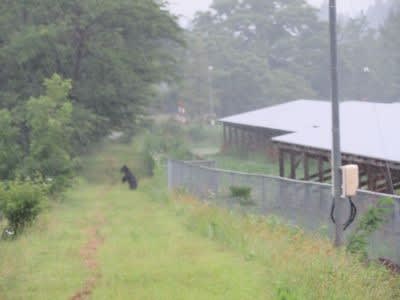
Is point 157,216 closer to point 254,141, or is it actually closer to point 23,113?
point 23,113

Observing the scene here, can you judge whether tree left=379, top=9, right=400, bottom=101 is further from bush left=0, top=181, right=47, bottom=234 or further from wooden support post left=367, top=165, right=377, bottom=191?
bush left=0, top=181, right=47, bottom=234

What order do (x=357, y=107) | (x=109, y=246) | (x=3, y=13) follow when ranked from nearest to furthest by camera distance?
(x=109, y=246)
(x=357, y=107)
(x=3, y=13)

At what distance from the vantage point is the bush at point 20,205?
18266 mm

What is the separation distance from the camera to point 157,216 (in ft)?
72.5

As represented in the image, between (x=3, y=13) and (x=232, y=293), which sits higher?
(x=3, y=13)

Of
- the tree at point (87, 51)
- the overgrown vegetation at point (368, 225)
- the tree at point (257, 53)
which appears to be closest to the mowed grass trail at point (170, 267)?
the overgrown vegetation at point (368, 225)

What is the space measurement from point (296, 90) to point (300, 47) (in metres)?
13.7

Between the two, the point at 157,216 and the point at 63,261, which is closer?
the point at 63,261

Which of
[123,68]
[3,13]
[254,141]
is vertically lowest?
[254,141]

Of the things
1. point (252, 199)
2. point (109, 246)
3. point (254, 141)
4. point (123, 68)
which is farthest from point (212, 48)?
point (109, 246)

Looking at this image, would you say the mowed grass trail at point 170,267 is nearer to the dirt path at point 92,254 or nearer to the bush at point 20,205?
the dirt path at point 92,254

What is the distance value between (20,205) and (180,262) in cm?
579

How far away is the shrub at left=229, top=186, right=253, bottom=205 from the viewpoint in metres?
22.2

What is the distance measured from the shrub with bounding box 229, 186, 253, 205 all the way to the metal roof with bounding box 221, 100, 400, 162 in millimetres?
3157
